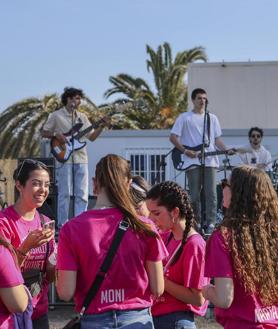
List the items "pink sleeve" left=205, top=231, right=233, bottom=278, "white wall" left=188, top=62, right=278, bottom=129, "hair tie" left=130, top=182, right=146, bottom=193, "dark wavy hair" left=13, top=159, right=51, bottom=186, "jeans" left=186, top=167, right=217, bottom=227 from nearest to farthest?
"pink sleeve" left=205, top=231, right=233, bottom=278, "dark wavy hair" left=13, top=159, right=51, bottom=186, "hair tie" left=130, top=182, right=146, bottom=193, "jeans" left=186, top=167, right=217, bottom=227, "white wall" left=188, top=62, right=278, bottom=129

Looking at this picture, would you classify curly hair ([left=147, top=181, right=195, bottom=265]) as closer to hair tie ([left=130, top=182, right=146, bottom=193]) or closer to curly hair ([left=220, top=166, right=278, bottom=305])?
curly hair ([left=220, top=166, right=278, bottom=305])

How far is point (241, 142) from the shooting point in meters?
13.1

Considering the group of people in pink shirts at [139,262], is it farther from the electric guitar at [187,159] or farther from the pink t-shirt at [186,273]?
the electric guitar at [187,159]

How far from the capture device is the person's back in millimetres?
3355

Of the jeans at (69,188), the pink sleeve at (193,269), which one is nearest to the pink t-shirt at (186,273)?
the pink sleeve at (193,269)

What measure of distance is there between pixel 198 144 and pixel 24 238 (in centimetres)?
526

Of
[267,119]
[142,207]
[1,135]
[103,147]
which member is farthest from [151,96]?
[142,207]

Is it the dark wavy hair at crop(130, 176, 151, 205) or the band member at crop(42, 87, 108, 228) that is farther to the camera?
the band member at crop(42, 87, 108, 228)

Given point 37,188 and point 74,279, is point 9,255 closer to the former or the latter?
point 74,279

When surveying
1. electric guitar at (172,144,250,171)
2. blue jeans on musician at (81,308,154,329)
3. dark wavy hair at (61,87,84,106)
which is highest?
dark wavy hair at (61,87,84,106)

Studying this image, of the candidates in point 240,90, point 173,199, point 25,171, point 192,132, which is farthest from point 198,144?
point 240,90

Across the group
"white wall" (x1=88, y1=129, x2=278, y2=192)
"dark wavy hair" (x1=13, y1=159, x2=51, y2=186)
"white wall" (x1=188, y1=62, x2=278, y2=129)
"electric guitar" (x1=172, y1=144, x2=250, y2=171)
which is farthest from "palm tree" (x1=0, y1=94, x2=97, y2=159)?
"dark wavy hair" (x1=13, y1=159, x2=51, y2=186)

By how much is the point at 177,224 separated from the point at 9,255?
122 cm

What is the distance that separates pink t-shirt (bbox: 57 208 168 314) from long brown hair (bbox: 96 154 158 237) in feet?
0.14
